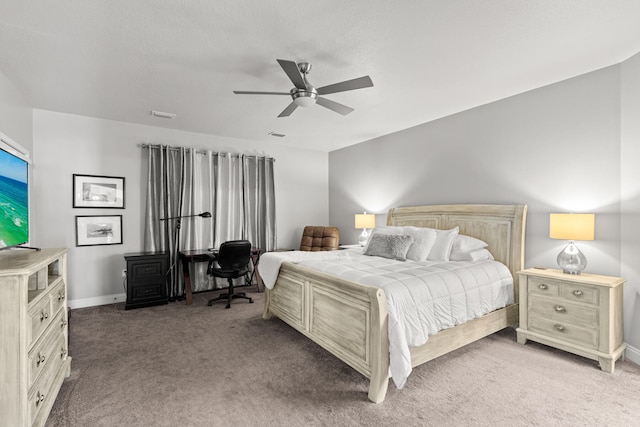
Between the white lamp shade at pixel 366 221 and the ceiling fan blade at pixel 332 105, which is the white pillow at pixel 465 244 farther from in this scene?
the ceiling fan blade at pixel 332 105

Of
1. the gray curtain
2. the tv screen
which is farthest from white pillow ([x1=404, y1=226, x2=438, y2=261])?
the tv screen

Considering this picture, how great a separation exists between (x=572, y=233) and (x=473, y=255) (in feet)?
3.04

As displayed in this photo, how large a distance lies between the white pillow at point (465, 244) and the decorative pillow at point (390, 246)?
516 mm

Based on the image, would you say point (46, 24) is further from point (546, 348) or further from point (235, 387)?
point (546, 348)

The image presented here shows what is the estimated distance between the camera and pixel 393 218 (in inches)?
196

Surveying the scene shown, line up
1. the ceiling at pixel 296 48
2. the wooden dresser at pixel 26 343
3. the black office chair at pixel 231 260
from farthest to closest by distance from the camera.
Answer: the black office chair at pixel 231 260 → the ceiling at pixel 296 48 → the wooden dresser at pixel 26 343

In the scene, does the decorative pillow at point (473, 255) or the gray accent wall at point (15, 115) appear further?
the decorative pillow at point (473, 255)

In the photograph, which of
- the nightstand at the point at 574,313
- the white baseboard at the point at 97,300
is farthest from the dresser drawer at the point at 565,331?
the white baseboard at the point at 97,300

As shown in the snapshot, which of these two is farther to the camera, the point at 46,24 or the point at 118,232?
the point at 118,232

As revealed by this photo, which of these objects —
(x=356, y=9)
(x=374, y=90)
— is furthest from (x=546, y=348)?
(x=356, y=9)

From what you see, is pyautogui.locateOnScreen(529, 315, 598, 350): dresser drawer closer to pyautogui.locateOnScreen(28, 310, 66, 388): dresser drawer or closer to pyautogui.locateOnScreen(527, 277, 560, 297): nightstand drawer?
pyautogui.locateOnScreen(527, 277, 560, 297): nightstand drawer

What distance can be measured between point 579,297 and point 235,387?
9.90 ft

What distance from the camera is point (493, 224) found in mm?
3650

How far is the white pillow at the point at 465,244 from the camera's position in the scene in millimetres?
3529
